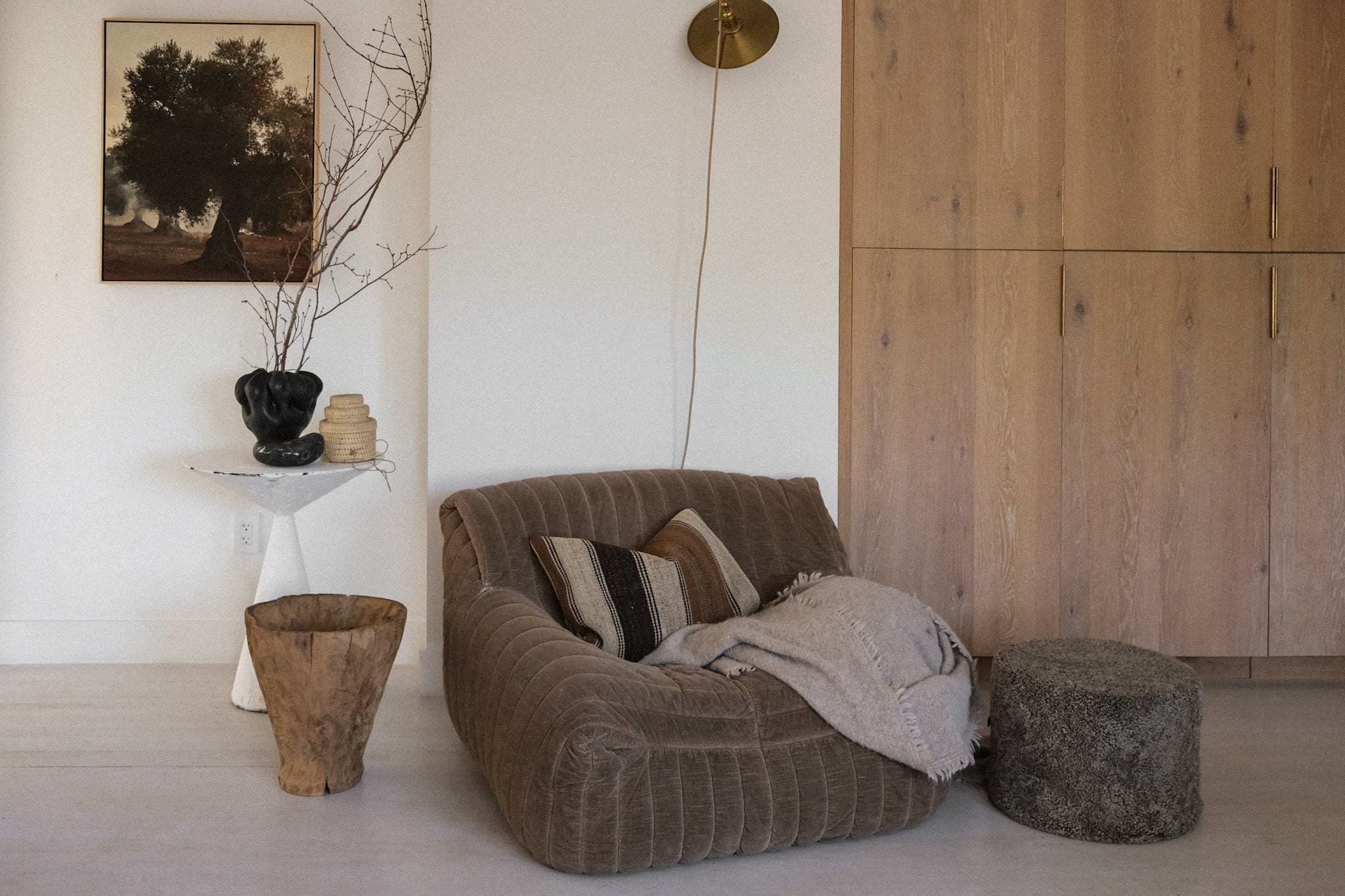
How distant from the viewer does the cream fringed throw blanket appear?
2.07 m

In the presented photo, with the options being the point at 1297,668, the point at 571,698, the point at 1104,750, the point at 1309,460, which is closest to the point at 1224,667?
the point at 1297,668

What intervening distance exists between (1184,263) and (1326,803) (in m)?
1.53

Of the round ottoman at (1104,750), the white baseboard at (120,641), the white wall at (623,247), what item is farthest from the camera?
the white baseboard at (120,641)

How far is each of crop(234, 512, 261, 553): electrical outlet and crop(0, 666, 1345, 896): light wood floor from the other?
657 millimetres

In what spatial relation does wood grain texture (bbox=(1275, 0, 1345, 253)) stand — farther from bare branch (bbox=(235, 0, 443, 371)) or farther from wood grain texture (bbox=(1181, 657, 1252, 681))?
bare branch (bbox=(235, 0, 443, 371))

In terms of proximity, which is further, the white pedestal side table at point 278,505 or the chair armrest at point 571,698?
the white pedestal side table at point 278,505

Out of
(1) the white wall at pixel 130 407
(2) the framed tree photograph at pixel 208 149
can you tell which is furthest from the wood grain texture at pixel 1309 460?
(2) the framed tree photograph at pixel 208 149

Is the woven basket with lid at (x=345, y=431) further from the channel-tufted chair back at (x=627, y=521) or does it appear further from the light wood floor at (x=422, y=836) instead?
the light wood floor at (x=422, y=836)

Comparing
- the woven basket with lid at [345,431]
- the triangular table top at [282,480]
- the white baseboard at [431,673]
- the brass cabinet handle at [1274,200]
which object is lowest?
the white baseboard at [431,673]

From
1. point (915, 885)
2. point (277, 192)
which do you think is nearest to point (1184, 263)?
point (915, 885)

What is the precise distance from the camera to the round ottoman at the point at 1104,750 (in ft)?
6.75

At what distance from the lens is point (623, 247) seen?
3.04m

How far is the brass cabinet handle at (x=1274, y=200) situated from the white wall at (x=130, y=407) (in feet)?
8.30

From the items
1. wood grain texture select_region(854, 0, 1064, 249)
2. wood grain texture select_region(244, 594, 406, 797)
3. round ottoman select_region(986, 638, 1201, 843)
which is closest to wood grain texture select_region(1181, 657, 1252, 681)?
round ottoman select_region(986, 638, 1201, 843)
